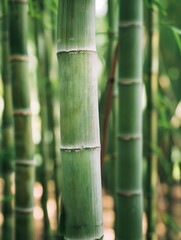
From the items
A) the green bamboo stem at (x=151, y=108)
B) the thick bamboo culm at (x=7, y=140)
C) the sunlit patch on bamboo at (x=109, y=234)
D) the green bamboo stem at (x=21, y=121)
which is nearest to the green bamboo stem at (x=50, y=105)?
the thick bamboo culm at (x=7, y=140)

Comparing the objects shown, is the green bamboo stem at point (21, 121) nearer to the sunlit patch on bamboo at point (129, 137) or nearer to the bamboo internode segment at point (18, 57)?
the bamboo internode segment at point (18, 57)

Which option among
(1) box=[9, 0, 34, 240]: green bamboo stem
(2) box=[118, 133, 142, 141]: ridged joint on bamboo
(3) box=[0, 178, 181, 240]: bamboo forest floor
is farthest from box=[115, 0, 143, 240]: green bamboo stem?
(3) box=[0, 178, 181, 240]: bamboo forest floor

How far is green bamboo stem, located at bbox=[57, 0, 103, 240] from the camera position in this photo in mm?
607

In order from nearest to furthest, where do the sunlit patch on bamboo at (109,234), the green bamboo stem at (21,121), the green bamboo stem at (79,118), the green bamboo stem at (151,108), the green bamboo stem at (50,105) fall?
the green bamboo stem at (79,118)
the green bamboo stem at (21,121)
the green bamboo stem at (151,108)
the green bamboo stem at (50,105)
the sunlit patch on bamboo at (109,234)

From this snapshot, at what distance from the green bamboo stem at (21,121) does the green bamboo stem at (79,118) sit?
1.05ft

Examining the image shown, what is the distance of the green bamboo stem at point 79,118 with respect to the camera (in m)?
0.61

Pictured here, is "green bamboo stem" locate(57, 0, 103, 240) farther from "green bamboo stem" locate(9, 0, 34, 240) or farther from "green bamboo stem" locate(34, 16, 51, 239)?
"green bamboo stem" locate(34, 16, 51, 239)

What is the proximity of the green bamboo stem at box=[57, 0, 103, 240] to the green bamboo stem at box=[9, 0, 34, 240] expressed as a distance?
32 cm

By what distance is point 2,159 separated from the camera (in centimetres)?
144

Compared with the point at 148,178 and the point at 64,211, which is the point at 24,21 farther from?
the point at 148,178

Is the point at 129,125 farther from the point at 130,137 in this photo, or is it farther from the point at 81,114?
the point at 81,114

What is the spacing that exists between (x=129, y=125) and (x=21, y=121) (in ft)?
0.85

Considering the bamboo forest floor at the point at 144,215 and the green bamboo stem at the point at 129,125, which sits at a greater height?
the green bamboo stem at the point at 129,125

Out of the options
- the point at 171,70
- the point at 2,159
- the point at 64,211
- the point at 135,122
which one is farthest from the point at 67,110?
the point at 171,70
